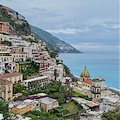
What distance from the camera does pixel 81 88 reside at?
3562 cm

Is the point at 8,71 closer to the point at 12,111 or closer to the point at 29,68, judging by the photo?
the point at 29,68

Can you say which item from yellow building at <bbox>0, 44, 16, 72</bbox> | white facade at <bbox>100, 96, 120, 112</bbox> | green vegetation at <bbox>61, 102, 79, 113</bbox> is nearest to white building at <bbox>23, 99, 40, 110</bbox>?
green vegetation at <bbox>61, 102, 79, 113</bbox>

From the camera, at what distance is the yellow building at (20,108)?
19472mm

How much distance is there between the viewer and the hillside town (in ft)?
69.0

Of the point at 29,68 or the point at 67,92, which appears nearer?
the point at 67,92

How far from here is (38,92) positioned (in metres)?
26.8

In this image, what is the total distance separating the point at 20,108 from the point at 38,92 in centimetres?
733

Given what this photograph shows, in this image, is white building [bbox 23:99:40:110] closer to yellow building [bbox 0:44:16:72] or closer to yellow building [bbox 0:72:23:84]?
yellow building [bbox 0:72:23:84]

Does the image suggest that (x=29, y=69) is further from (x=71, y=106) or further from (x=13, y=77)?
(x=71, y=106)

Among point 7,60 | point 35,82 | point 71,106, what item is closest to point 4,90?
point 35,82

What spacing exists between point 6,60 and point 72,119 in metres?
15.1

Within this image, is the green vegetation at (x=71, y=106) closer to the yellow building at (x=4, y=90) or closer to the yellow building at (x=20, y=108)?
the yellow building at (x=20, y=108)

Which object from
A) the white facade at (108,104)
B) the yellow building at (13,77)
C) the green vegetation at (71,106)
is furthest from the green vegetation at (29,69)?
the white facade at (108,104)

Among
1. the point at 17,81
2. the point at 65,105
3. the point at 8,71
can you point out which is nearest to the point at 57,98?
the point at 65,105
